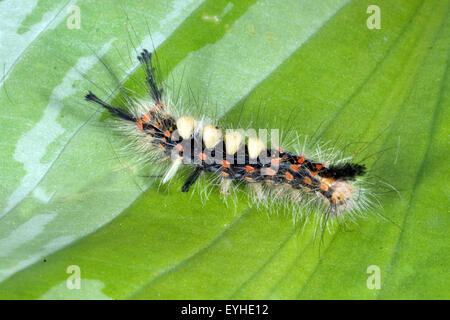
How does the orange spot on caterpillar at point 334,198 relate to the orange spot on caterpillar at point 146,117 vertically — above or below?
below

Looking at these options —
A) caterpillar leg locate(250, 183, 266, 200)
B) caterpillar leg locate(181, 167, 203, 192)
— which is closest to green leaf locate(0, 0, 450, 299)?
caterpillar leg locate(181, 167, 203, 192)

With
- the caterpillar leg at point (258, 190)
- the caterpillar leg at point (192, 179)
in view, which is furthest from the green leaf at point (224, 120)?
the caterpillar leg at point (258, 190)

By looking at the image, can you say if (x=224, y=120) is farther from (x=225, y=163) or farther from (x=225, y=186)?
(x=225, y=186)

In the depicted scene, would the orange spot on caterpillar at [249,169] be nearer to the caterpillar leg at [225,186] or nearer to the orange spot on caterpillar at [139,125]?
the caterpillar leg at [225,186]

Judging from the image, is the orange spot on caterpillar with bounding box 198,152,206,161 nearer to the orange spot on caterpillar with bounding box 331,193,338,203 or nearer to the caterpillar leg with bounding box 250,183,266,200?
the caterpillar leg with bounding box 250,183,266,200

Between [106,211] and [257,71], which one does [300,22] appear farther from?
[106,211]

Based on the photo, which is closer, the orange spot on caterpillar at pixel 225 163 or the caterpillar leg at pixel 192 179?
the caterpillar leg at pixel 192 179

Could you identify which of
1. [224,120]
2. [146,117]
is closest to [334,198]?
[224,120]
